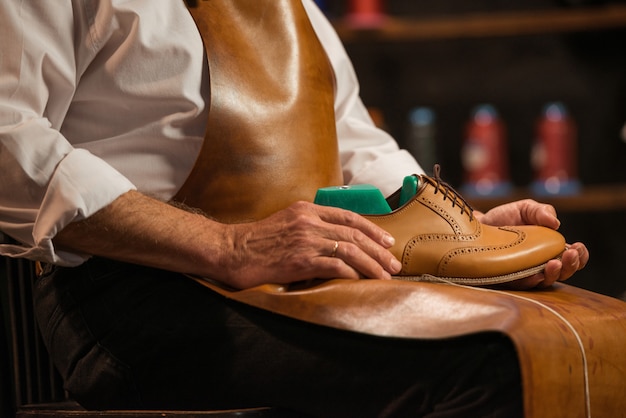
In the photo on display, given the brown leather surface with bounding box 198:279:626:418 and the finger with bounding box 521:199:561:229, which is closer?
the brown leather surface with bounding box 198:279:626:418

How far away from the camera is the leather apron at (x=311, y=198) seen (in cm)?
92

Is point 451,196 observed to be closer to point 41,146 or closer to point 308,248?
point 308,248

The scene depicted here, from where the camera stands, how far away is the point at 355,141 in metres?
1.60

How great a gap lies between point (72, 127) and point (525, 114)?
269 centimetres

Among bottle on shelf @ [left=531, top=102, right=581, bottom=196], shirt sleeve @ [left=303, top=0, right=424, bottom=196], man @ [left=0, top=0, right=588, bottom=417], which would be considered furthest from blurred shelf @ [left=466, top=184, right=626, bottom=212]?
man @ [left=0, top=0, right=588, bottom=417]

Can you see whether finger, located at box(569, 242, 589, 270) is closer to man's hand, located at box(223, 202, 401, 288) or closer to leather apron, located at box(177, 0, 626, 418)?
leather apron, located at box(177, 0, 626, 418)

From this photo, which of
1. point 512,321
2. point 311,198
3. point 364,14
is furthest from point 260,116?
point 364,14

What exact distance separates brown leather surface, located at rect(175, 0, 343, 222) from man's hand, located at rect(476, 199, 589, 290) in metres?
0.26

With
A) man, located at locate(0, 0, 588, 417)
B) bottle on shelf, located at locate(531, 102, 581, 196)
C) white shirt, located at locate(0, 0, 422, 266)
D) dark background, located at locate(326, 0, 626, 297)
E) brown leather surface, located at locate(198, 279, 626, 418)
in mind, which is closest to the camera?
brown leather surface, located at locate(198, 279, 626, 418)

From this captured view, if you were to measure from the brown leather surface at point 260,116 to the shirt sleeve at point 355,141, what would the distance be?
0.17 meters

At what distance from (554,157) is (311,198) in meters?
2.32

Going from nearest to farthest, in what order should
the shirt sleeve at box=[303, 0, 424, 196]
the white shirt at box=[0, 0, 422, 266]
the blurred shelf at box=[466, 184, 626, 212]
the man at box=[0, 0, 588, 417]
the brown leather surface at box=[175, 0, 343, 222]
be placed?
1. the man at box=[0, 0, 588, 417]
2. the white shirt at box=[0, 0, 422, 266]
3. the brown leather surface at box=[175, 0, 343, 222]
4. the shirt sleeve at box=[303, 0, 424, 196]
5. the blurred shelf at box=[466, 184, 626, 212]

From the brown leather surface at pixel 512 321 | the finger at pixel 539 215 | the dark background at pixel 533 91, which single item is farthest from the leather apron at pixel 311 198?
the dark background at pixel 533 91

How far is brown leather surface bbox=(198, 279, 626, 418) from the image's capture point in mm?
897
